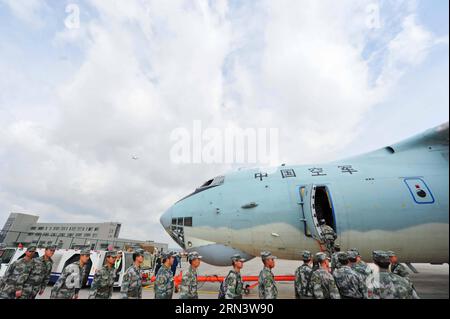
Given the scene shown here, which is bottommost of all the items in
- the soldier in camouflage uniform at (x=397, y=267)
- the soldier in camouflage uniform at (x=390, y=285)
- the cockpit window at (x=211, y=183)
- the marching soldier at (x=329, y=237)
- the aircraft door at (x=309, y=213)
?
the soldier in camouflage uniform at (x=390, y=285)

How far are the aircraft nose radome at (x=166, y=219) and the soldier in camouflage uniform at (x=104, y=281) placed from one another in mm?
3412

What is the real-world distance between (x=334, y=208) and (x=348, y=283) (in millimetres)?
2891

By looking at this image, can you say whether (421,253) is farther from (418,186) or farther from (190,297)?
(190,297)

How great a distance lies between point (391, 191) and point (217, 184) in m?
5.74

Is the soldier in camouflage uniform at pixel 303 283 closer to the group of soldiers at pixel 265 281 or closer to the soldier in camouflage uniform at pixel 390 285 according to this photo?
the group of soldiers at pixel 265 281

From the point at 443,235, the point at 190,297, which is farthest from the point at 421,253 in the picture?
the point at 190,297

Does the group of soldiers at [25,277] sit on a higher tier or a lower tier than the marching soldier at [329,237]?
lower

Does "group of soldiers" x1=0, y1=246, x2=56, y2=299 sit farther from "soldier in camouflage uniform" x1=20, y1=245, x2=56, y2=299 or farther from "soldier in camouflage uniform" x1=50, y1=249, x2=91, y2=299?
"soldier in camouflage uniform" x1=50, y1=249, x2=91, y2=299

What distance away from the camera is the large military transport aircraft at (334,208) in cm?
664

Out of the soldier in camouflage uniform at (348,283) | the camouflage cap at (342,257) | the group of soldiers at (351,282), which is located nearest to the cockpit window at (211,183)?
the group of soldiers at (351,282)

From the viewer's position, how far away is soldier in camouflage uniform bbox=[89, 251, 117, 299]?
4.93 meters

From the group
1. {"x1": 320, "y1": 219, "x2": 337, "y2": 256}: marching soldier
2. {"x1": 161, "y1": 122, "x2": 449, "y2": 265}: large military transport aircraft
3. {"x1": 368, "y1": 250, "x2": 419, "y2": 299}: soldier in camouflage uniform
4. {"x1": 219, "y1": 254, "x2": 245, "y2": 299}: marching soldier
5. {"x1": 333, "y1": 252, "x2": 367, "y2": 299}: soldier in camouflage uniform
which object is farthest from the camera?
{"x1": 320, "y1": 219, "x2": 337, "y2": 256}: marching soldier

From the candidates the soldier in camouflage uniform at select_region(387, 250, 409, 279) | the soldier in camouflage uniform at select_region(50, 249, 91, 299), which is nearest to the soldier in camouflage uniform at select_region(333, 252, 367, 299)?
the soldier in camouflage uniform at select_region(387, 250, 409, 279)

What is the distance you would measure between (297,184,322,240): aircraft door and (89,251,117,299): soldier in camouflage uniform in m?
5.53
